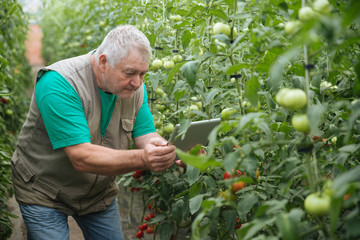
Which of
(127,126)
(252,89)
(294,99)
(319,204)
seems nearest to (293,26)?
(294,99)

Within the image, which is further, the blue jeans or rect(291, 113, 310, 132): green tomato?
the blue jeans

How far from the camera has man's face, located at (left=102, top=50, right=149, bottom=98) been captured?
5.92 feet

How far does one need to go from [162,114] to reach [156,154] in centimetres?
65

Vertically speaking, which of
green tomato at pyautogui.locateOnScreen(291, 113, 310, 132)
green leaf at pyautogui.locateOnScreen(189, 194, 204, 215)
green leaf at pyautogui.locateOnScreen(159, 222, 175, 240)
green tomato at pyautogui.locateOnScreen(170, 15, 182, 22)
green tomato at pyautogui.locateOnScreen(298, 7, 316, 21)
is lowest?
green leaf at pyautogui.locateOnScreen(159, 222, 175, 240)

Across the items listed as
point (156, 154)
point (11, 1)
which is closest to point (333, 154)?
point (156, 154)

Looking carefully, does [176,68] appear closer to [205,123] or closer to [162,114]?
[205,123]

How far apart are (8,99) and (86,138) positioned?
1896 millimetres

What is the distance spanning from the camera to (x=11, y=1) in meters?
3.45

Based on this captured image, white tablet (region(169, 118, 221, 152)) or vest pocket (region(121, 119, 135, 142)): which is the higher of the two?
white tablet (region(169, 118, 221, 152))

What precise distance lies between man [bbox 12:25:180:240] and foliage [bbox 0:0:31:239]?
437 mm

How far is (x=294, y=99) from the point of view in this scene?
0.98m

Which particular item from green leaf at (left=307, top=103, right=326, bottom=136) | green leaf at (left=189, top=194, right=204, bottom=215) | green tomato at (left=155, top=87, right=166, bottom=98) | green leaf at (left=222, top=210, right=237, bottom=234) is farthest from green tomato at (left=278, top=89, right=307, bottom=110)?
green tomato at (left=155, top=87, right=166, bottom=98)

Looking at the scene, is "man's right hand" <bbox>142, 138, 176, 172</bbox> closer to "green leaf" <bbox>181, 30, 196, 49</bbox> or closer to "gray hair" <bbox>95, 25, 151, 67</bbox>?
"gray hair" <bbox>95, 25, 151, 67</bbox>

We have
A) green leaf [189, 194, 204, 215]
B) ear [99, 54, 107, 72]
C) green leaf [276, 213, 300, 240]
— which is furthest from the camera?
ear [99, 54, 107, 72]
